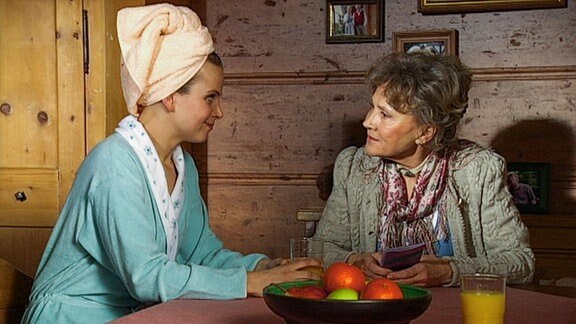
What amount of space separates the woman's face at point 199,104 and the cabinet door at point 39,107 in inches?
36.6

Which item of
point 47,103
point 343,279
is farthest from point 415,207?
point 47,103

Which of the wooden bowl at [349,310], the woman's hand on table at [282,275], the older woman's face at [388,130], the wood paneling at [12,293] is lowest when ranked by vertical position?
the wood paneling at [12,293]

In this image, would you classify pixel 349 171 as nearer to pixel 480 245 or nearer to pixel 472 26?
pixel 480 245

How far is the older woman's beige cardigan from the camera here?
8.43 ft

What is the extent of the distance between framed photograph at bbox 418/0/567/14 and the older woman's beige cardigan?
80 centimetres

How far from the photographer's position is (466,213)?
2.70m

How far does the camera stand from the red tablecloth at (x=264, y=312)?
1712mm

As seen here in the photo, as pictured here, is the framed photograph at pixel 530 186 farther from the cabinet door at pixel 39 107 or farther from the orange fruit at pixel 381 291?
the orange fruit at pixel 381 291

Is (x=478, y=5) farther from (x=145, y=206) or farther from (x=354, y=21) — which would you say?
(x=145, y=206)

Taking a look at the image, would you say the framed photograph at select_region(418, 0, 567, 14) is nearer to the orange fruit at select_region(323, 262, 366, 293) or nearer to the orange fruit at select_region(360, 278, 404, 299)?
the orange fruit at select_region(323, 262, 366, 293)

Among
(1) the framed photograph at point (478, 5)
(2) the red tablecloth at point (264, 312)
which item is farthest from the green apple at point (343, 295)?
(1) the framed photograph at point (478, 5)

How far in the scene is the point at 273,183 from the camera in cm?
365

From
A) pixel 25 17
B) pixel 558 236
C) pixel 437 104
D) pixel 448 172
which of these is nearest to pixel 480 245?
pixel 448 172

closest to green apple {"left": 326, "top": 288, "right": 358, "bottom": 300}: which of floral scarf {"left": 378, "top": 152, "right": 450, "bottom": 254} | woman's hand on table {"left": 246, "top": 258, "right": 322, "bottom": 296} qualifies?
woman's hand on table {"left": 246, "top": 258, "right": 322, "bottom": 296}
